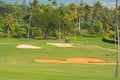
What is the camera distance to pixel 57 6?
141750 mm

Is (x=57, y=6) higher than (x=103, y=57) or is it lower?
higher

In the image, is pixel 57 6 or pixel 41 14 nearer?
pixel 41 14

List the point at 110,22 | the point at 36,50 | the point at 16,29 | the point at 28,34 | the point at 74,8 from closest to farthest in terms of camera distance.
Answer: the point at 36,50
the point at 28,34
the point at 16,29
the point at 110,22
the point at 74,8

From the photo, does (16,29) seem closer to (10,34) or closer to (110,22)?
(10,34)

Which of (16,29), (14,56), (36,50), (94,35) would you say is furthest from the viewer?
(94,35)

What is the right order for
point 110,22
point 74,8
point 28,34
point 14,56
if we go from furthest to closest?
point 74,8, point 110,22, point 28,34, point 14,56

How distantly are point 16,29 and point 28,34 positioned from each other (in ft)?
29.4

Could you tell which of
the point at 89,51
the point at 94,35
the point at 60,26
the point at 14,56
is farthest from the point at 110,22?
the point at 14,56

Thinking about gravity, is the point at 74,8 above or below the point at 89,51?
above

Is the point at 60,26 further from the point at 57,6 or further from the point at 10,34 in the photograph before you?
the point at 57,6

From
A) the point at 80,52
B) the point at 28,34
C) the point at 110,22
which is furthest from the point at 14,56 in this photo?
the point at 110,22

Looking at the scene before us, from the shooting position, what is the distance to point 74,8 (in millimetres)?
147500

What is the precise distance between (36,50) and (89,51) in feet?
26.8

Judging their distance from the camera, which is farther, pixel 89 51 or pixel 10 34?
pixel 10 34
